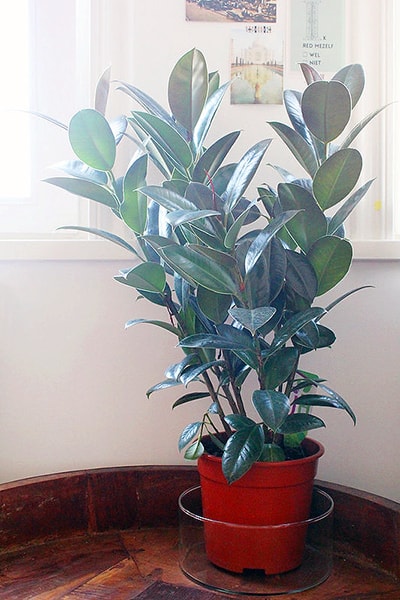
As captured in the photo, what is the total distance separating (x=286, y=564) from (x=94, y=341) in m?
0.56

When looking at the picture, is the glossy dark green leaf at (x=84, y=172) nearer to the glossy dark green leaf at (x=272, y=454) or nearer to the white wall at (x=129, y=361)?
the white wall at (x=129, y=361)

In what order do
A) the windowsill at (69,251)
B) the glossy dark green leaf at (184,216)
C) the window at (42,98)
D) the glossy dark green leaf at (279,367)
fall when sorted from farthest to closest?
the window at (42,98)
the windowsill at (69,251)
the glossy dark green leaf at (279,367)
the glossy dark green leaf at (184,216)

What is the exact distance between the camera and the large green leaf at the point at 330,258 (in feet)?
2.97

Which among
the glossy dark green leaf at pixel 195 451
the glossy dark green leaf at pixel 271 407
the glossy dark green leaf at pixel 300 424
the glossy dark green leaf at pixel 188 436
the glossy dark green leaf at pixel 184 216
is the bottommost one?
the glossy dark green leaf at pixel 195 451

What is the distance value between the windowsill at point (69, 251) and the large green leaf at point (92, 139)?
11.7 inches

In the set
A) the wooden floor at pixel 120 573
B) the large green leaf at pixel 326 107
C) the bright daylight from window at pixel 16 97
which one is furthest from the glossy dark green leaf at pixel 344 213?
the bright daylight from window at pixel 16 97

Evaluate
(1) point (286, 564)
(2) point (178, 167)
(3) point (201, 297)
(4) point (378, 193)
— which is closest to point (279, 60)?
(4) point (378, 193)

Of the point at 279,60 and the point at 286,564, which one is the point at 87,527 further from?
the point at 279,60

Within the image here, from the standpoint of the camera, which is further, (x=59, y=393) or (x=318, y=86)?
(x=59, y=393)

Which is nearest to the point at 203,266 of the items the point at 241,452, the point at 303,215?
the point at 303,215

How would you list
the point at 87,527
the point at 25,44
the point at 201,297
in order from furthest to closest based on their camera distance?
the point at 25,44
the point at 87,527
the point at 201,297

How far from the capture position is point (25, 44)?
4.71 feet

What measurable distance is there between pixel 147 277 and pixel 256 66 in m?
0.57

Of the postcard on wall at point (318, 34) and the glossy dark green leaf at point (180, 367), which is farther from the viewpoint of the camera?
the postcard on wall at point (318, 34)
